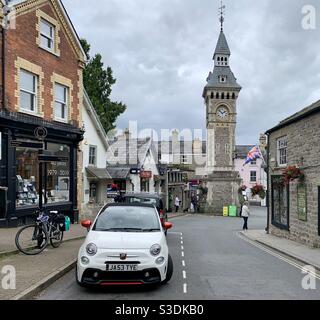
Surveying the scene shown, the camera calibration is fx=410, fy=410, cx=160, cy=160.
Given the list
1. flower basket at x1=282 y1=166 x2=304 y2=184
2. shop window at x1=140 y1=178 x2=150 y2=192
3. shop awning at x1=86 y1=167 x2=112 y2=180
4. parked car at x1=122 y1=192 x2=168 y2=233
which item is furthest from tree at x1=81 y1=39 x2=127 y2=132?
flower basket at x1=282 y1=166 x2=304 y2=184

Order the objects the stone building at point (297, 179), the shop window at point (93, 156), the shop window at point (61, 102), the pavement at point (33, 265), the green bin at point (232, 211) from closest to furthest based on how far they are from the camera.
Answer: the pavement at point (33, 265), the stone building at point (297, 179), the shop window at point (61, 102), the shop window at point (93, 156), the green bin at point (232, 211)

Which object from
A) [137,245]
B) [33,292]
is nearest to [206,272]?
[137,245]

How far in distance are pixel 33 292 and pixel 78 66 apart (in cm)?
1679

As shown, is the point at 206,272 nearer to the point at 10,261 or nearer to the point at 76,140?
the point at 10,261

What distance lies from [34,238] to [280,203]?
13117mm

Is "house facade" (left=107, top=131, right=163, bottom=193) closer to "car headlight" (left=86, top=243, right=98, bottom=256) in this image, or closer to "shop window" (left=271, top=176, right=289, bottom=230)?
"shop window" (left=271, top=176, right=289, bottom=230)

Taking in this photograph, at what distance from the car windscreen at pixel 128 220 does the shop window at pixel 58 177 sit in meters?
10.6

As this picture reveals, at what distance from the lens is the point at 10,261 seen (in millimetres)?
9852

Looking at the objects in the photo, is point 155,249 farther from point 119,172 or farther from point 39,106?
point 119,172

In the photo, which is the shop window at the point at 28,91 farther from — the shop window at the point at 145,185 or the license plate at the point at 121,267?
the shop window at the point at 145,185

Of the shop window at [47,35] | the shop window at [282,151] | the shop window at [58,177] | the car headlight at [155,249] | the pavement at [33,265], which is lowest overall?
the pavement at [33,265]

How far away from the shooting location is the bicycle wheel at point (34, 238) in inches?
437

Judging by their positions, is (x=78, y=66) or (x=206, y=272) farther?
(x=78, y=66)

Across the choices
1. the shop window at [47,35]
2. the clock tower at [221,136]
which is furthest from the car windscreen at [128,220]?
the clock tower at [221,136]
